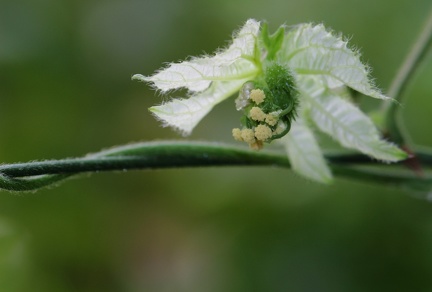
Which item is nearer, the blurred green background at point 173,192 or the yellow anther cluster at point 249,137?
the yellow anther cluster at point 249,137

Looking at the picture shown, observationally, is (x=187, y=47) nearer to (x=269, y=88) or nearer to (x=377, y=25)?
(x=377, y=25)

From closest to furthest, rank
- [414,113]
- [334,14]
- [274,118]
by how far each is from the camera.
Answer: [274,118] < [414,113] < [334,14]

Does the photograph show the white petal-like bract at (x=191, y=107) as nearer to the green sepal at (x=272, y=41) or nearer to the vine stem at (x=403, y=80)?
the green sepal at (x=272, y=41)

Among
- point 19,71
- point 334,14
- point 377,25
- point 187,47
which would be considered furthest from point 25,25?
point 377,25

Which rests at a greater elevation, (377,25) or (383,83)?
(377,25)

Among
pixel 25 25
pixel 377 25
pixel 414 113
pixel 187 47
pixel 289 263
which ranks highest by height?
pixel 25 25

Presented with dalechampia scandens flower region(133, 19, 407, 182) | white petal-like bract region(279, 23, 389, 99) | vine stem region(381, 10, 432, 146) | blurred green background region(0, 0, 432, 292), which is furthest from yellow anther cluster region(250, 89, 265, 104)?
blurred green background region(0, 0, 432, 292)

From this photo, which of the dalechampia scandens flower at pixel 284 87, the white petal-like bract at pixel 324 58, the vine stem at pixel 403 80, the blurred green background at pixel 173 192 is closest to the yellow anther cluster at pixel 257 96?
the dalechampia scandens flower at pixel 284 87
